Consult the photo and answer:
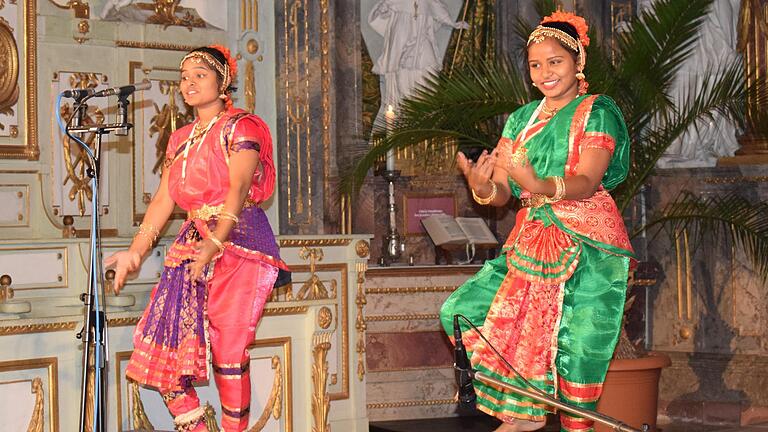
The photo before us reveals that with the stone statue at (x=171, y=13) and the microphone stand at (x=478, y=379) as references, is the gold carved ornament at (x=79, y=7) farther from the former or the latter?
the microphone stand at (x=478, y=379)

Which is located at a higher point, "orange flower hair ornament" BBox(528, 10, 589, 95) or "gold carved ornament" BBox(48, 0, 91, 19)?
"gold carved ornament" BBox(48, 0, 91, 19)

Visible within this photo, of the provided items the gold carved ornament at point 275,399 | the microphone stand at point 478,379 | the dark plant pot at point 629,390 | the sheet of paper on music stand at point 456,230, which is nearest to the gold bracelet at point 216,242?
the gold carved ornament at point 275,399

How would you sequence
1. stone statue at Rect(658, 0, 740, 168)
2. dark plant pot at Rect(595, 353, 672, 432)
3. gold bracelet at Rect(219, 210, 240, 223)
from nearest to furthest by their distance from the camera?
gold bracelet at Rect(219, 210, 240, 223), dark plant pot at Rect(595, 353, 672, 432), stone statue at Rect(658, 0, 740, 168)

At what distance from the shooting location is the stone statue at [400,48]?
29.0 ft

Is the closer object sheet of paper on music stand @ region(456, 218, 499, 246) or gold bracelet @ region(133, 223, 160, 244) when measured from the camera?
gold bracelet @ region(133, 223, 160, 244)

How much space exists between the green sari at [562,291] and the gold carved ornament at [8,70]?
12.2 ft

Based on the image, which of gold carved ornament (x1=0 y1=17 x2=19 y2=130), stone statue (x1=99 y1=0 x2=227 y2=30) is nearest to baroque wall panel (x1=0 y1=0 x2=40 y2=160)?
gold carved ornament (x1=0 y1=17 x2=19 y2=130)

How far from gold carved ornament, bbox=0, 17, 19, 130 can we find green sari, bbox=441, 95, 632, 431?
3.71 metres

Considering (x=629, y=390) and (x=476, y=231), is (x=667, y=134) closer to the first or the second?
(x=629, y=390)

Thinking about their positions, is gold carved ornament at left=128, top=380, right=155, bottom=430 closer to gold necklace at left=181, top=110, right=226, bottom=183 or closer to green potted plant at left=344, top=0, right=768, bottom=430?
gold necklace at left=181, top=110, right=226, bottom=183

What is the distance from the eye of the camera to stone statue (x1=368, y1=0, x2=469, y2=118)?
8836 millimetres

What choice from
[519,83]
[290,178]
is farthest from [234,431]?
[290,178]

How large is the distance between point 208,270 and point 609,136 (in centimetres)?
167


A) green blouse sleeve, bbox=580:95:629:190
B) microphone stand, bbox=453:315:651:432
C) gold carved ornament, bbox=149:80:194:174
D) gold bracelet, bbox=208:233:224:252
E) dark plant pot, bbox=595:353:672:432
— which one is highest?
gold carved ornament, bbox=149:80:194:174
